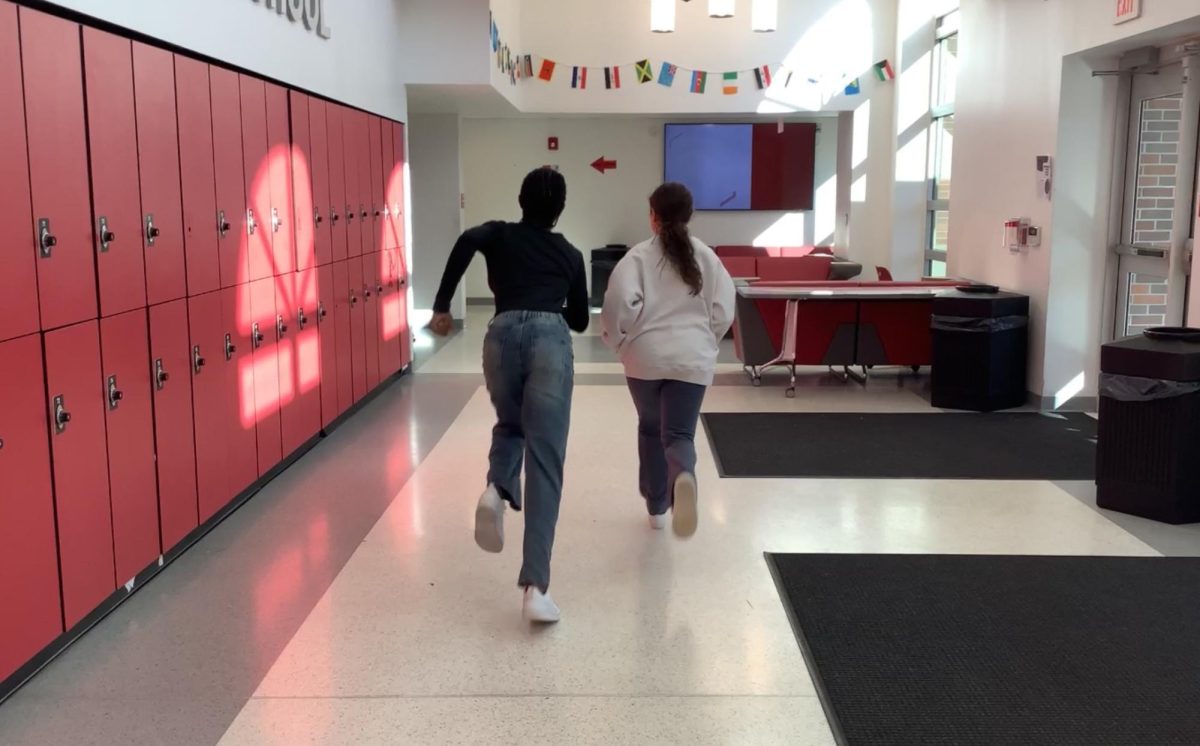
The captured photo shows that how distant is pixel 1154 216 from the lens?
6.03 m

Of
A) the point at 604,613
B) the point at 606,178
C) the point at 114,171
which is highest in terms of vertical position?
the point at 606,178

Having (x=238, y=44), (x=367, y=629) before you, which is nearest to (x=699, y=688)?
(x=367, y=629)

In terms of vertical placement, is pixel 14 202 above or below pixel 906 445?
above

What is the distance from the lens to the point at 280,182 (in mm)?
5020

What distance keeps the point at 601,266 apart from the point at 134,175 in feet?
27.0

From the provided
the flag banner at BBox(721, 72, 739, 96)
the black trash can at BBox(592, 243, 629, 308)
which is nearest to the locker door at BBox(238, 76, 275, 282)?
the flag banner at BBox(721, 72, 739, 96)

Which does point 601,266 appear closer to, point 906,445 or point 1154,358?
point 906,445

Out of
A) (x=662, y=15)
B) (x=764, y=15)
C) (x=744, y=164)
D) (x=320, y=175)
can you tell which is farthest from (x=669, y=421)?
(x=744, y=164)

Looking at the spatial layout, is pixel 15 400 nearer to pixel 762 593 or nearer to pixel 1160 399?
pixel 762 593

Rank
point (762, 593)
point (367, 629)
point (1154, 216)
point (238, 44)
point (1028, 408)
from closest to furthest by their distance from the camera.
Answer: point (367, 629)
point (762, 593)
point (238, 44)
point (1154, 216)
point (1028, 408)

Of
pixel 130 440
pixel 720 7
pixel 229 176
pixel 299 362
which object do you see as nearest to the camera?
pixel 130 440

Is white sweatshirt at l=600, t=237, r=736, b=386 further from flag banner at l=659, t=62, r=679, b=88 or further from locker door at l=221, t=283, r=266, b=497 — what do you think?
flag banner at l=659, t=62, r=679, b=88

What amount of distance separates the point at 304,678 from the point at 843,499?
2585 millimetres

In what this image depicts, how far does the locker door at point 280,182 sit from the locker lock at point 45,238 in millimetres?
1963
